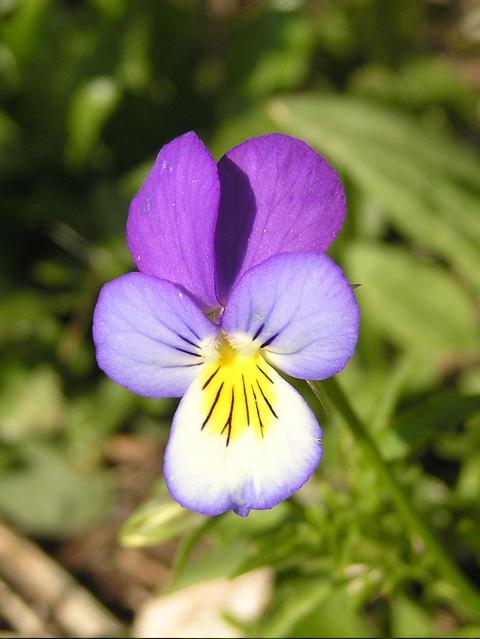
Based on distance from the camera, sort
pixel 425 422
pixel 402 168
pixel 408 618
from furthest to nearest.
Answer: pixel 402 168
pixel 408 618
pixel 425 422

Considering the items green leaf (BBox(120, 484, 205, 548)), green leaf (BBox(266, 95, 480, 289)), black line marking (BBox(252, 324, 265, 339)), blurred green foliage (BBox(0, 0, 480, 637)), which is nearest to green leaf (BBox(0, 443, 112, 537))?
blurred green foliage (BBox(0, 0, 480, 637))

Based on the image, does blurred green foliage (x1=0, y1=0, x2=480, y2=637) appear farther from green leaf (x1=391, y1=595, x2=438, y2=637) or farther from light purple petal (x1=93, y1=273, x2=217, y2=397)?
light purple petal (x1=93, y1=273, x2=217, y2=397)

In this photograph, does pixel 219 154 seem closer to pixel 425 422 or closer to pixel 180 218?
pixel 425 422

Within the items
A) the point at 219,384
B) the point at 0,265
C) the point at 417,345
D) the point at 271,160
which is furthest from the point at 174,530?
the point at 0,265

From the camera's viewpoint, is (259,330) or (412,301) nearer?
(259,330)

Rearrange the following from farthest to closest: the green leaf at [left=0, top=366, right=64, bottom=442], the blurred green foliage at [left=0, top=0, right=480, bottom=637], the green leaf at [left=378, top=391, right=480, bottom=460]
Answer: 1. the green leaf at [left=0, top=366, right=64, bottom=442]
2. the blurred green foliage at [left=0, top=0, right=480, bottom=637]
3. the green leaf at [left=378, top=391, right=480, bottom=460]

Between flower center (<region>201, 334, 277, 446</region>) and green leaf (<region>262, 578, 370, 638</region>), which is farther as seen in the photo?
green leaf (<region>262, 578, 370, 638</region>)

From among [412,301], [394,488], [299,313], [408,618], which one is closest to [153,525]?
[394,488]
